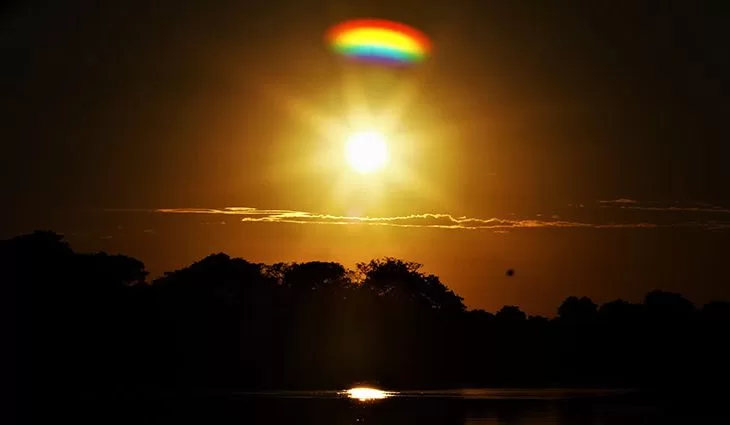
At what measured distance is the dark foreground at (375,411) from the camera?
5850 cm

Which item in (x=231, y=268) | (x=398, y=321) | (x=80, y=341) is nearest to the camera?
(x=80, y=341)

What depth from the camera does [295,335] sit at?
425 ft

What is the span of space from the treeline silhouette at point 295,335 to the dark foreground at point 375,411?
38.7 ft

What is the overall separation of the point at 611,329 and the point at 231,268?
176 feet

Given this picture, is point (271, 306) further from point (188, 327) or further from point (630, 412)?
point (630, 412)

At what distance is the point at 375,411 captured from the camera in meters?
67.1

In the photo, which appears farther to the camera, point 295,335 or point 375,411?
point 295,335

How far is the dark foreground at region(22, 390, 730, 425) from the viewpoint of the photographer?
58.5m

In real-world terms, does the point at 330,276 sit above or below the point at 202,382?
above

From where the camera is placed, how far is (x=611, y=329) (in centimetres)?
15762

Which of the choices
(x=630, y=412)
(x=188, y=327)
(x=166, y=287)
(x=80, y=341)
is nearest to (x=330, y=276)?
(x=166, y=287)

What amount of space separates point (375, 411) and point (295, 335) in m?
63.2

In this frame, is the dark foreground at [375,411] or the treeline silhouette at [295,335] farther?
the treeline silhouette at [295,335]

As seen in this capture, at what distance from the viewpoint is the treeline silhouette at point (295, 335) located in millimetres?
94312
